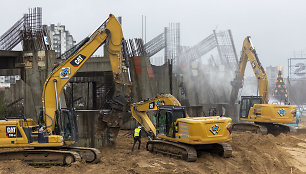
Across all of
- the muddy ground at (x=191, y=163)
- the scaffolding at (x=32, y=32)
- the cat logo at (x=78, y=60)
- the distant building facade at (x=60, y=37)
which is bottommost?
the muddy ground at (x=191, y=163)

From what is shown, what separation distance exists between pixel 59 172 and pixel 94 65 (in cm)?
1574

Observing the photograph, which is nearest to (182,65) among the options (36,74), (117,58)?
(36,74)

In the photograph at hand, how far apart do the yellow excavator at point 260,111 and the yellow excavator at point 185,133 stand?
32.4 feet

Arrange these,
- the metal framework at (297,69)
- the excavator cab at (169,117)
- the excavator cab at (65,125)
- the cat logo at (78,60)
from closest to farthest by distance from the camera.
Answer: the excavator cab at (65,125), the cat logo at (78,60), the excavator cab at (169,117), the metal framework at (297,69)

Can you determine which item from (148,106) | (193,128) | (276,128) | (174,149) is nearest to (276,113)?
(276,128)

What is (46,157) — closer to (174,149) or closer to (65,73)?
(65,73)

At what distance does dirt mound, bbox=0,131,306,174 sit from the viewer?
1523 cm

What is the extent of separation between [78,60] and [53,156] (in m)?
4.59

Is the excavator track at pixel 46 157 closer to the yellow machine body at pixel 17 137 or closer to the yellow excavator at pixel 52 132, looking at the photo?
the yellow excavator at pixel 52 132

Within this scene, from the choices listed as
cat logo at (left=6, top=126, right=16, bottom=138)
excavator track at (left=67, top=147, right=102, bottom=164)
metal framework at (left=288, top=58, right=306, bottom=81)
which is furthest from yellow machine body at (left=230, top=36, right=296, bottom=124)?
metal framework at (left=288, top=58, right=306, bottom=81)

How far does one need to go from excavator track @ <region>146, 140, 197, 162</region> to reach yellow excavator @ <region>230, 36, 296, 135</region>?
1098 centimetres

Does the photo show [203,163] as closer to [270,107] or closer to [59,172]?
[59,172]

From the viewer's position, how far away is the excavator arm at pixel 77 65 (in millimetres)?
17047

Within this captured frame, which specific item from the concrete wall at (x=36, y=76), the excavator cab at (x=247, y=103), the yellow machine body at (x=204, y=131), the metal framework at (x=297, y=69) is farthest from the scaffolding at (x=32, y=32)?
the metal framework at (x=297, y=69)
